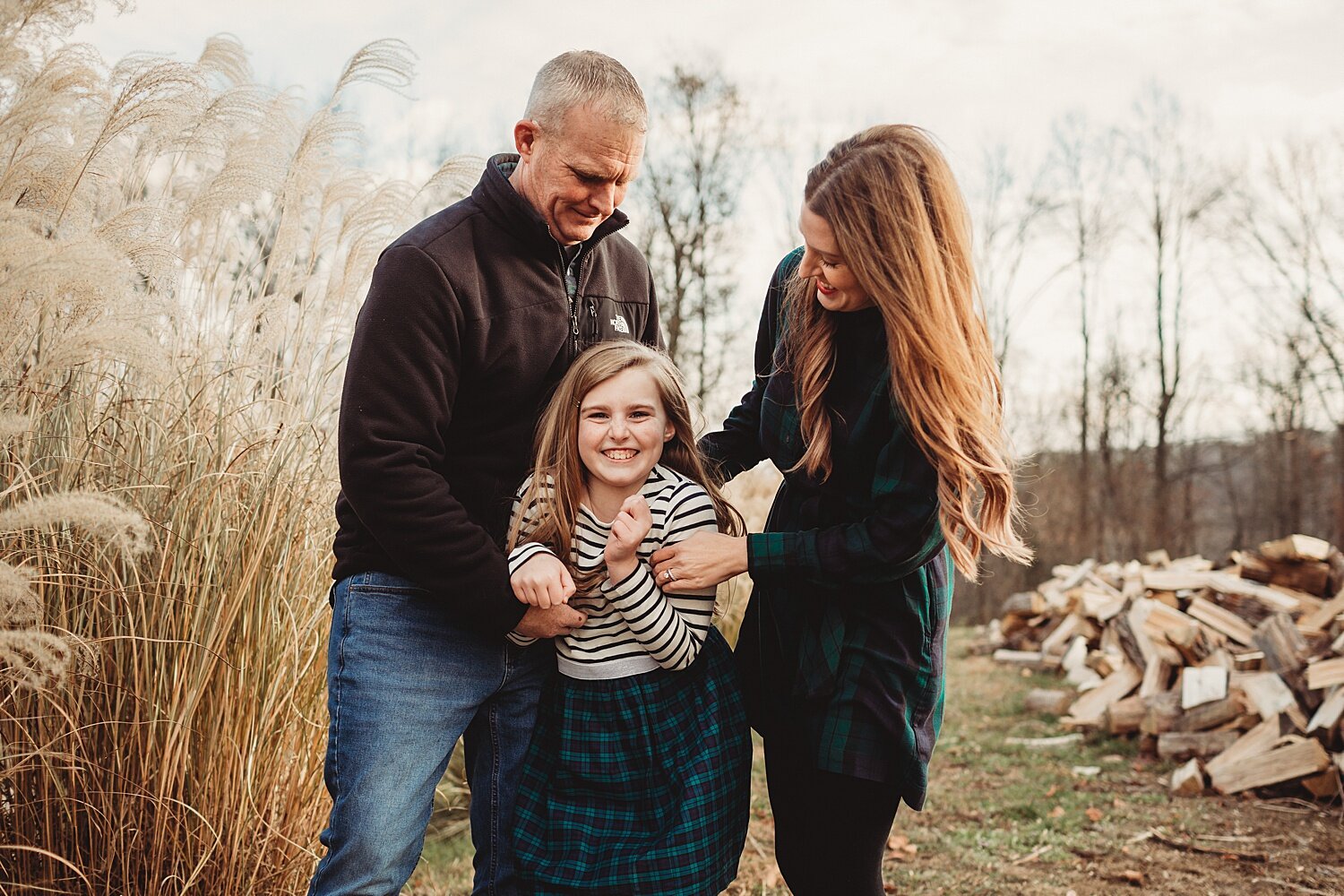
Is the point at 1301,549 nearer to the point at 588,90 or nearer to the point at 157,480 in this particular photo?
the point at 588,90

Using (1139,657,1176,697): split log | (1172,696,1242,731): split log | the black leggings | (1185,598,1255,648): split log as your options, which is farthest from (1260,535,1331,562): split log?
the black leggings

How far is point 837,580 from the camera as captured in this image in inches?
73.5

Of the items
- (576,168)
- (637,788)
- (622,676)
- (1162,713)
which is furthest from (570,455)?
(1162,713)

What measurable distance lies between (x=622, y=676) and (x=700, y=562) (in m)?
0.31

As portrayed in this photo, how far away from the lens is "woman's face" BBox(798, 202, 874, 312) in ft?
6.17

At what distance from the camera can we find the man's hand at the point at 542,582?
75.9 inches

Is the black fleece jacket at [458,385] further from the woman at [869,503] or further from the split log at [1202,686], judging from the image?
the split log at [1202,686]

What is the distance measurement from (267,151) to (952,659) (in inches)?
321

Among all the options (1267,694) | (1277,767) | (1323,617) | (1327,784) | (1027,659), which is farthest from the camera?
(1027,659)

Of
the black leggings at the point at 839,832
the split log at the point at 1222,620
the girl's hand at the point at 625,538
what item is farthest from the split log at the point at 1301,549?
the girl's hand at the point at 625,538

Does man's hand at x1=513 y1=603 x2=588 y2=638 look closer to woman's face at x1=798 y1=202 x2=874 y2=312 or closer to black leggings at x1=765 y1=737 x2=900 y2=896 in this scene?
black leggings at x1=765 y1=737 x2=900 y2=896

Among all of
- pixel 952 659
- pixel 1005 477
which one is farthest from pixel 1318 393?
pixel 1005 477

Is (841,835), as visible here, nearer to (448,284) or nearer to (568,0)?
(448,284)

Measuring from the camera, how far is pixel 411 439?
1905mm
